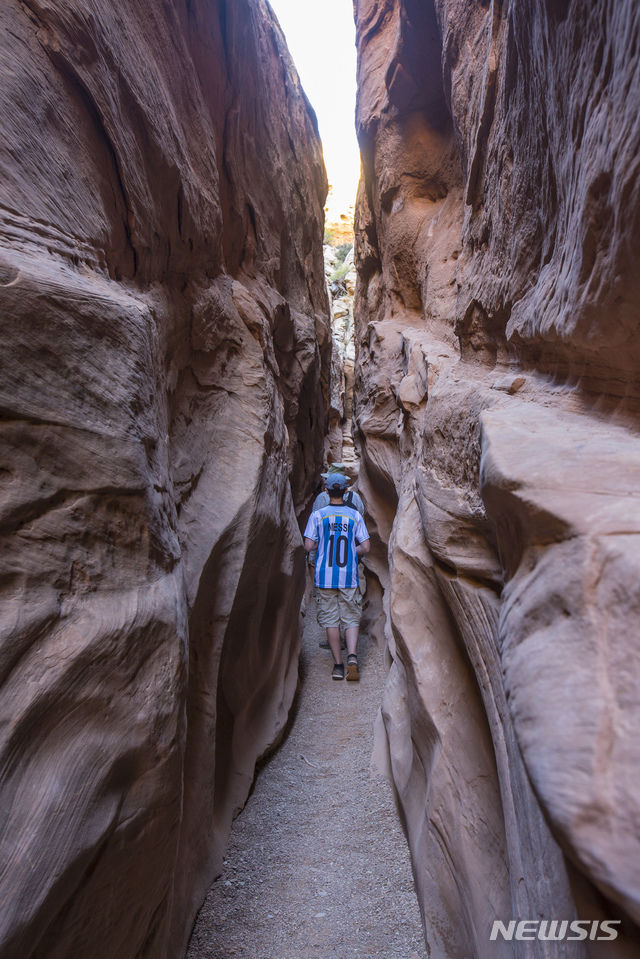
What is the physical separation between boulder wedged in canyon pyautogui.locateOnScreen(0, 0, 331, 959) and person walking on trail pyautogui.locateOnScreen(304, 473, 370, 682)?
1464mm

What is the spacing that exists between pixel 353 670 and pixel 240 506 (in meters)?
2.82

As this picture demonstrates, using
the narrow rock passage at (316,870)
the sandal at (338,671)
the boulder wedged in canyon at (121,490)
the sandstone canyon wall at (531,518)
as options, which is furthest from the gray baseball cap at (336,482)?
the narrow rock passage at (316,870)

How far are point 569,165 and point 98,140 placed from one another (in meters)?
2.02

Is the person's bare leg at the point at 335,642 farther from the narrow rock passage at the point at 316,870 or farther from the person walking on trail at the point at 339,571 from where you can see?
the narrow rock passage at the point at 316,870

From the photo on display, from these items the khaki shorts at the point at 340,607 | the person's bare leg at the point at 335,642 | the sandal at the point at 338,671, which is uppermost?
the khaki shorts at the point at 340,607

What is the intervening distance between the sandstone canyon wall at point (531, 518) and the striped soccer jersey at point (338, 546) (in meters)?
1.32

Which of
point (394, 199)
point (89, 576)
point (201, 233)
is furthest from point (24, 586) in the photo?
point (394, 199)

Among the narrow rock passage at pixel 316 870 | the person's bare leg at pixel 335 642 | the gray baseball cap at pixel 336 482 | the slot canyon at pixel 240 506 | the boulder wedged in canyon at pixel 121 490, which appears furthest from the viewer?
the gray baseball cap at pixel 336 482

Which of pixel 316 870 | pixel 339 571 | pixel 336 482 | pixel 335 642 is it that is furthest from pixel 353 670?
pixel 316 870

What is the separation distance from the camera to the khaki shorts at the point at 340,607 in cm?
545

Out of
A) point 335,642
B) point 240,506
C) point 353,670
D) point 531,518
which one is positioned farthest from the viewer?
point 335,642

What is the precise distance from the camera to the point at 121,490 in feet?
6.21

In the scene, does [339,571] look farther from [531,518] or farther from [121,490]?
[531,518]

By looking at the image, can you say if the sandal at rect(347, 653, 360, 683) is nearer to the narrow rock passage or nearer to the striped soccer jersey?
the striped soccer jersey
